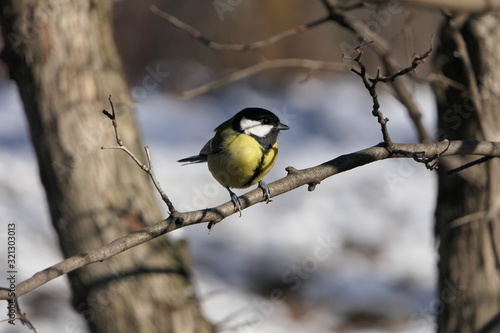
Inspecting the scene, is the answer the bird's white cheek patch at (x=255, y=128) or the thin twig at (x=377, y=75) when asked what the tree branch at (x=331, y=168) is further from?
the bird's white cheek patch at (x=255, y=128)

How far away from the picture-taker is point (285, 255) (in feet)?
25.0

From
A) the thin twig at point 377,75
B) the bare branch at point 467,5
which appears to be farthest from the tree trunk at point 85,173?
the bare branch at point 467,5

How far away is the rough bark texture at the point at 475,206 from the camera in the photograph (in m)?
3.68

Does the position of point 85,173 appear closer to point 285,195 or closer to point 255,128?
point 255,128

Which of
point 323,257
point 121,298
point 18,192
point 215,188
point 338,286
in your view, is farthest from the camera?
point 215,188

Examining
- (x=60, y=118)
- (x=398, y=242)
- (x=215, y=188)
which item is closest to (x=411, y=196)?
(x=398, y=242)

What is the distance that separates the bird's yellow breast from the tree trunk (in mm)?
725

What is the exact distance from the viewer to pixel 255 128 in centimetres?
336

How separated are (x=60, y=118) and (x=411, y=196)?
21.5 ft

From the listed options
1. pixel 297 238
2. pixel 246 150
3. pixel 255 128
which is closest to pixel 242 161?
pixel 246 150

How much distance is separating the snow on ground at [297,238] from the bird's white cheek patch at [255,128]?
246 centimetres

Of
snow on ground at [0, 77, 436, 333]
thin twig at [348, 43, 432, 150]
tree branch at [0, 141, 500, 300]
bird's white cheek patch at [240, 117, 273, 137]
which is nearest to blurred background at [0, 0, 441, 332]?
snow on ground at [0, 77, 436, 333]

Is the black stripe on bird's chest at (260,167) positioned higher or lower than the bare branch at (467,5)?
lower

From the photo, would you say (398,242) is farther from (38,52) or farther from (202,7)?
(202,7)
